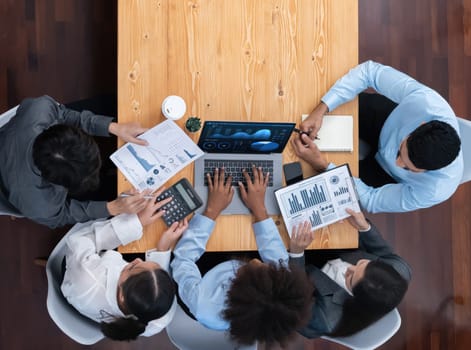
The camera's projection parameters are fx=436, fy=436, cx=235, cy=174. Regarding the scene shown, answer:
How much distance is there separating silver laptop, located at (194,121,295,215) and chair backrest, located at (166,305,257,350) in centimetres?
50

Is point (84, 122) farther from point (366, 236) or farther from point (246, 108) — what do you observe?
point (366, 236)

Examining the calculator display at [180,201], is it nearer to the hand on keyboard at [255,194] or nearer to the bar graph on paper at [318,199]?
the hand on keyboard at [255,194]

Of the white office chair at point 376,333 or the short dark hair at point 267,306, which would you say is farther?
the white office chair at point 376,333

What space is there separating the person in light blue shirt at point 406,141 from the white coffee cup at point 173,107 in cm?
45

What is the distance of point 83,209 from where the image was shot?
1647 millimetres

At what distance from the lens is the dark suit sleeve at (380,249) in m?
1.77

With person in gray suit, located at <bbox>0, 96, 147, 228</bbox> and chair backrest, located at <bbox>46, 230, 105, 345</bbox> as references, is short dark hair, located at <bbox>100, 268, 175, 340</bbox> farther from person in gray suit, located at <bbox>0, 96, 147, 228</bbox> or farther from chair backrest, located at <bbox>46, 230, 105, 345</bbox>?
person in gray suit, located at <bbox>0, 96, 147, 228</bbox>

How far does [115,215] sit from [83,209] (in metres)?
0.12

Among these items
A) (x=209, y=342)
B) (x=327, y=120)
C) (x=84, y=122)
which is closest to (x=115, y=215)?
(x=84, y=122)

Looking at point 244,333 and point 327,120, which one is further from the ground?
point 327,120

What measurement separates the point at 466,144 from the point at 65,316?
5.39ft

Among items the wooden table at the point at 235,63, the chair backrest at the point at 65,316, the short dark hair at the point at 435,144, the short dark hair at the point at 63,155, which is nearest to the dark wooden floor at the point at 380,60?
the chair backrest at the point at 65,316

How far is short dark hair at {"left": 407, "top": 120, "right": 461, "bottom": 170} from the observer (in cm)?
145

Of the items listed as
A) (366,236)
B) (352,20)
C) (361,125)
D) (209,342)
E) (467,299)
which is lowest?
(467,299)
